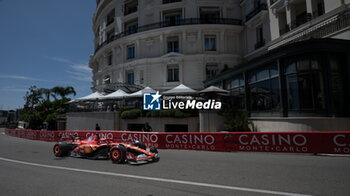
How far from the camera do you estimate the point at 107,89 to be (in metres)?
28.3

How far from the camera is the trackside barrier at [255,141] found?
29.9 feet

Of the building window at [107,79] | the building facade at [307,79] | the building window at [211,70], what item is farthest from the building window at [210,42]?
the building window at [107,79]

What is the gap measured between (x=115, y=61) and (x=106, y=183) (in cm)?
2922

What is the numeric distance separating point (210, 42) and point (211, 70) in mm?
4087

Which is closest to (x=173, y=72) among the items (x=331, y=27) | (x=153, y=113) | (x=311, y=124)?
(x=153, y=113)

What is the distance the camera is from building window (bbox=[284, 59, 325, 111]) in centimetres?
1232

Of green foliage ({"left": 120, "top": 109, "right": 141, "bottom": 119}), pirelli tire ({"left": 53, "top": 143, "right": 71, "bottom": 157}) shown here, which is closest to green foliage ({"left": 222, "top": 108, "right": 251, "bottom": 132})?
green foliage ({"left": 120, "top": 109, "right": 141, "bottom": 119})

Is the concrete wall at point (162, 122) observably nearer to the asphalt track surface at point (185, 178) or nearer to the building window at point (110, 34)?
the asphalt track surface at point (185, 178)

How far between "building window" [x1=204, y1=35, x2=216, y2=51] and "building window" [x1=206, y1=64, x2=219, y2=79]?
8.42 feet

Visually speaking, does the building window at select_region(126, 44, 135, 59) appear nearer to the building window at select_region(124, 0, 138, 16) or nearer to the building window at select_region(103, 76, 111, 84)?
the building window at select_region(103, 76, 111, 84)

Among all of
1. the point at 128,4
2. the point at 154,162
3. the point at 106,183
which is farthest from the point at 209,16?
the point at 106,183

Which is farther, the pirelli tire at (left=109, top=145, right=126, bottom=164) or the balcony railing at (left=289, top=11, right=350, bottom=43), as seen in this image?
the balcony railing at (left=289, top=11, right=350, bottom=43)

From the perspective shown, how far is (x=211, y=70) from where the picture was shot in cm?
2741

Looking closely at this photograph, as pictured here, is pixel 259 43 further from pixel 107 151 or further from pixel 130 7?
pixel 107 151
